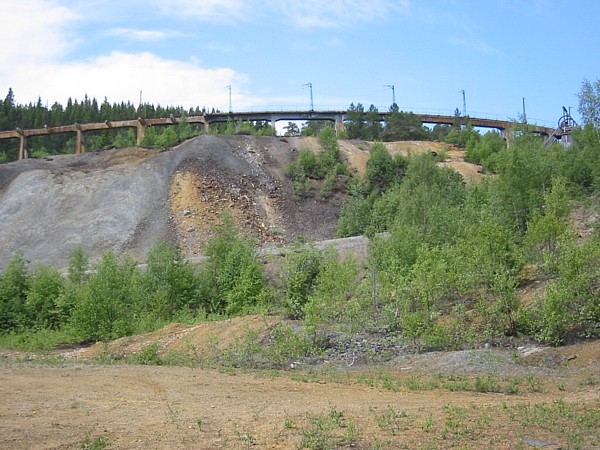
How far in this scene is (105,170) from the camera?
65.4m

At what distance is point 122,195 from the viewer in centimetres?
6000

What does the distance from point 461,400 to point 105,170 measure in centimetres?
5826

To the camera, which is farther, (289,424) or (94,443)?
(289,424)

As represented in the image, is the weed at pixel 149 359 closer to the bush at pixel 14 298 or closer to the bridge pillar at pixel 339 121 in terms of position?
the bush at pixel 14 298

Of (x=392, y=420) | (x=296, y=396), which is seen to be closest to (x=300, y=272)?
(x=296, y=396)

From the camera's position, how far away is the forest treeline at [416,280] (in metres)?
20.7

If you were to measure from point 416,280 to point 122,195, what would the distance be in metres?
42.2

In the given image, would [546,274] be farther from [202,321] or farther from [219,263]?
[219,263]

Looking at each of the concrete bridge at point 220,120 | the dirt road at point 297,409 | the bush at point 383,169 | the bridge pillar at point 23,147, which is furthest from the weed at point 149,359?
the bridge pillar at point 23,147

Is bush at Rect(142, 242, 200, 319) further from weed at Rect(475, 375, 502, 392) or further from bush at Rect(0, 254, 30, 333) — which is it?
weed at Rect(475, 375, 502, 392)

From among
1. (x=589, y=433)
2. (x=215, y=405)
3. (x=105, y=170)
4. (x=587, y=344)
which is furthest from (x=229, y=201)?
(x=589, y=433)

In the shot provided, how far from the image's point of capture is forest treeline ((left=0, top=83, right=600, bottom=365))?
20.7 meters

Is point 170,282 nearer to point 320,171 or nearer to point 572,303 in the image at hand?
point 572,303

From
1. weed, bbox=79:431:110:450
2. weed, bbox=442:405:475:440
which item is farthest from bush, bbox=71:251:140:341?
weed, bbox=442:405:475:440
